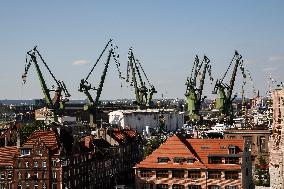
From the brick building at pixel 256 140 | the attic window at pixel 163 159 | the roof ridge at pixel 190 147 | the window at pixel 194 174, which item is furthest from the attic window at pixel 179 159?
the brick building at pixel 256 140

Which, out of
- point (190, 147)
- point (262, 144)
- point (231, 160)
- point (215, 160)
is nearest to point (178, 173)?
point (190, 147)

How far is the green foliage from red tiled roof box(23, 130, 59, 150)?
41.4 metres

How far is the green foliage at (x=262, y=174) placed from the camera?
10638 centimetres

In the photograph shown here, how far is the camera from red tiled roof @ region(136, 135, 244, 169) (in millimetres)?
87688

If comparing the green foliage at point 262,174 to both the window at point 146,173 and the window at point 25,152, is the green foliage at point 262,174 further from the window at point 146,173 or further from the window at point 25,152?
the window at point 25,152

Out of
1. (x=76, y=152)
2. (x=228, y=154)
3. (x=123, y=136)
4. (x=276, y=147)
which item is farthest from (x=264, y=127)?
(x=276, y=147)

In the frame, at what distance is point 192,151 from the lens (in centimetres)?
8956

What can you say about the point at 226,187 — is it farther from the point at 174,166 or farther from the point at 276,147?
the point at 276,147

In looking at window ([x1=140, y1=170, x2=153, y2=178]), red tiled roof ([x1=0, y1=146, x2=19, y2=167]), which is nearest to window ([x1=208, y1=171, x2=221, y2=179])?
window ([x1=140, y1=170, x2=153, y2=178])

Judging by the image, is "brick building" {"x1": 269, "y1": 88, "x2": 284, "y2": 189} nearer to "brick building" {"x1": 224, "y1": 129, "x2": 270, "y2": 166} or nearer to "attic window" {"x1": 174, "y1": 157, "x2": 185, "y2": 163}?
"attic window" {"x1": 174, "y1": 157, "x2": 185, "y2": 163}

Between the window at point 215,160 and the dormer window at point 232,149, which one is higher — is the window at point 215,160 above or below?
below

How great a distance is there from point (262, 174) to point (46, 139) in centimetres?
4588

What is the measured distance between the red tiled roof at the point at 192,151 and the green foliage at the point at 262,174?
20.2m

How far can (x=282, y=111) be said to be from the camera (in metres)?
54.2
